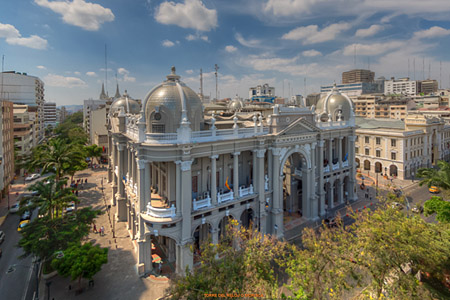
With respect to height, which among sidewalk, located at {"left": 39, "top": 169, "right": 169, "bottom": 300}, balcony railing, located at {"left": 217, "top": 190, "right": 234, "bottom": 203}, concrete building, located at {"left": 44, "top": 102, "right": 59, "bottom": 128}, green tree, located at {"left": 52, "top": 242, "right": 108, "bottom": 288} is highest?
concrete building, located at {"left": 44, "top": 102, "right": 59, "bottom": 128}

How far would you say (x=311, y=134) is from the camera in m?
36.8

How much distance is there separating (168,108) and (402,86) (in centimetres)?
21800

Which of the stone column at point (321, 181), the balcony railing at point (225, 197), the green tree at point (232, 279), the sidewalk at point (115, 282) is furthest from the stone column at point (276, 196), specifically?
the green tree at point (232, 279)

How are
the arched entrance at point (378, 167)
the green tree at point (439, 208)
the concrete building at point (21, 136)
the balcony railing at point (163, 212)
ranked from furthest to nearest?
the concrete building at point (21, 136) < the arched entrance at point (378, 167) < the green tree at point (439, 208) < the balcony railing at point (163, 212)

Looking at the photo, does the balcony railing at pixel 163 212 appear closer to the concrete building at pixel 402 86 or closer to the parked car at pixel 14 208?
the parked car at pixel 14 208

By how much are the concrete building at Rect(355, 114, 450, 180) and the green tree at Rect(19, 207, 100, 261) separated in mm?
61064

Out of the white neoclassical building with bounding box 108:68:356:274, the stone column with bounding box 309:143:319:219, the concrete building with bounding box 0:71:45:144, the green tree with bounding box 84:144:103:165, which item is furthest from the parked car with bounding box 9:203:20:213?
the concrete building with bounding box 0:71:45:144

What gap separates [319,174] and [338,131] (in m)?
8.72

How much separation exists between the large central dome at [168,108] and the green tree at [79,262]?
41.8 ft

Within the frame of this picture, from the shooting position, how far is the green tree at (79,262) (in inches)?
877

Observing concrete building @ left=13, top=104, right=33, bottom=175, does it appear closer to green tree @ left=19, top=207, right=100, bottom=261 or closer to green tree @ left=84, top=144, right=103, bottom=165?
green tree @ left=84, top=144, right=103, bottom=165

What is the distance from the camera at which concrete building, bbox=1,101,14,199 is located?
2026 inches

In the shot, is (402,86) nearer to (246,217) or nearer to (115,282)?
(246,217)

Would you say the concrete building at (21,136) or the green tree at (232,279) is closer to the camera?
the green tree at (232,279)
